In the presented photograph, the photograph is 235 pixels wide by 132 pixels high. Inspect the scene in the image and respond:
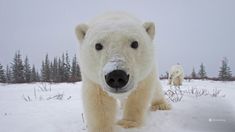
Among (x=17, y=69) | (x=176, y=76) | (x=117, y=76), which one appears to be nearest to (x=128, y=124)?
A: (x=117, y=76)

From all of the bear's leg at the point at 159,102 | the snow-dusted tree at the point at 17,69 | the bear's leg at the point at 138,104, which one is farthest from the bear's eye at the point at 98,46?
the snow-dusted tree at the point at 17,69

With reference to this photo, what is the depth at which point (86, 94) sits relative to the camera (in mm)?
3568

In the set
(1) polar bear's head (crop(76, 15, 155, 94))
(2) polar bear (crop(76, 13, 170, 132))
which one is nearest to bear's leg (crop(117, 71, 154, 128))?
(2) polar bear (crop(76, 13, 170, 132))

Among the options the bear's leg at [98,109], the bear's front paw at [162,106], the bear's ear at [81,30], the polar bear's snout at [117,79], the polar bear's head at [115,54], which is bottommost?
the bear's front paw at [162,106]

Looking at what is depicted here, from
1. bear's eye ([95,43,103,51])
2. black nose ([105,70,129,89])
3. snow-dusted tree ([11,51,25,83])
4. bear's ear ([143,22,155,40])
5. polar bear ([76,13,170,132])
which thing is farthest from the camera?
snow-dusted tree ([11,51,25,83])

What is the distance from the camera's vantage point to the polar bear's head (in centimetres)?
271

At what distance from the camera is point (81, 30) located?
370 centimetres

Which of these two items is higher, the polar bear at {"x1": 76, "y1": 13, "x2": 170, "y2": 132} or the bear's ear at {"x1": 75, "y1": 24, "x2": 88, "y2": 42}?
the bear's ear at {"x1": 75, "y1": 24, "x2": 88, "y2": 42}

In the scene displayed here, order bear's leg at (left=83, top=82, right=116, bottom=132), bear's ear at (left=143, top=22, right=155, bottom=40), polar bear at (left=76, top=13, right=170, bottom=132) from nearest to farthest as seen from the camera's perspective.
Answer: polar bear at (left=76, top=13, right=170, bottom=132) → bear's leg at (left=83, top=82, right=116, bottom=132) → bear's ear at (left=143, top=22, right=155, bottom=40)

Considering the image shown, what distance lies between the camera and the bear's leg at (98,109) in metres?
3.39

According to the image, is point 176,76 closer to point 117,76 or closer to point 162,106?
point 162,106

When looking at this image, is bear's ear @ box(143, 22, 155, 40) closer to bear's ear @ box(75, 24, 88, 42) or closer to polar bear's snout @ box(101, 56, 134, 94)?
bear's ear @ box(75, 24, 88, 42)

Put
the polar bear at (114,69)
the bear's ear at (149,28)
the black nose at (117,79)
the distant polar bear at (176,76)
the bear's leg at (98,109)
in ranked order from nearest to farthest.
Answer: the black nose at (117,79)
the polar bear at (114,69)
the bear's leg at (98,109)
the bear's ear at (149,28)
the distant polar bear at (176,76)

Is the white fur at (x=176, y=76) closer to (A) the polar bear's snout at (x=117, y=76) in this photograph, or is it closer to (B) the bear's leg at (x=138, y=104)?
(B) the bear's leg at (x=138, y=104)
